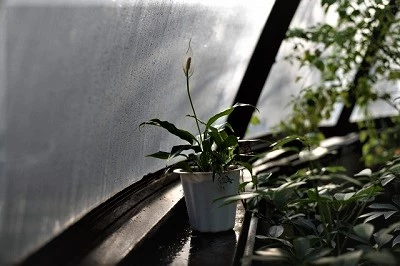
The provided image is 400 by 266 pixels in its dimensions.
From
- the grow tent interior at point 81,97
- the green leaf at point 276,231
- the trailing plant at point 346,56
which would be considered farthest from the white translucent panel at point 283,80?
the green leaf at point 276,231

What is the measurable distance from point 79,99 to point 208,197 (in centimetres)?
59

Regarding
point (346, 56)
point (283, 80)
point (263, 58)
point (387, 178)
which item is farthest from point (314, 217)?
point (283, 80)

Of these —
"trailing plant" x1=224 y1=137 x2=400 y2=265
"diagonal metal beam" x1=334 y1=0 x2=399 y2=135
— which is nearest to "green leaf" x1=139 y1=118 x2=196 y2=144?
"trailing plant" x1=224 y1=137 x2=400 y2=265

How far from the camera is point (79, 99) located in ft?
4.31

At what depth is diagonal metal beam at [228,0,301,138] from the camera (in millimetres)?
3049

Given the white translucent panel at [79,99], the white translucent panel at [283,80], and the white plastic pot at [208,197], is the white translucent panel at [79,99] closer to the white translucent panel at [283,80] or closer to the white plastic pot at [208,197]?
the white plastic pot at [208,197]

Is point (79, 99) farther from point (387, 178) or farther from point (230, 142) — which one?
point (387, 178)

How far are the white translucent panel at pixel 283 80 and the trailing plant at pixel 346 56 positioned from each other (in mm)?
106

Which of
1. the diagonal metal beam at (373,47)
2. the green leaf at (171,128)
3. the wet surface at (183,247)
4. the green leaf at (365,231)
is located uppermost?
the diagonal metal beam at (373,47)

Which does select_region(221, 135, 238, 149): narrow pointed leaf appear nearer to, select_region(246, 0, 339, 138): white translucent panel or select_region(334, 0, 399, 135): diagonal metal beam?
select_region(334, 0, 399, 135): diagonal metal beam

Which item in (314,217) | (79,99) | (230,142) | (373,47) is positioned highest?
(373,47)

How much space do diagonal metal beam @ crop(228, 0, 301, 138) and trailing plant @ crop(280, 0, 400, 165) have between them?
0.52 ft

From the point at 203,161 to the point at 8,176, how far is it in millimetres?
893

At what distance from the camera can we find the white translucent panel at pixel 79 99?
1.01 metres
